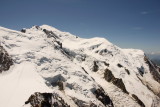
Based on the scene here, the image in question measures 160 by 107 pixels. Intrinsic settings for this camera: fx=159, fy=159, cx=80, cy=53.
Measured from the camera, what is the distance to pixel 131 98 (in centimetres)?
4897

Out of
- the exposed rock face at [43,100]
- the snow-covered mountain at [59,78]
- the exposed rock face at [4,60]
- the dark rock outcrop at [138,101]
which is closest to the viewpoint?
the exposed rock face at [43,100]


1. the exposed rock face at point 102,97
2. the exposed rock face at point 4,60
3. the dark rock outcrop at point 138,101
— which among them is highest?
the exposed rock face at point 4,60

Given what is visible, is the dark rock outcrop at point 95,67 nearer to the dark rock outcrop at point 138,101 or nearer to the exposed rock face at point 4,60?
the dark rock outcrop at point 138,101

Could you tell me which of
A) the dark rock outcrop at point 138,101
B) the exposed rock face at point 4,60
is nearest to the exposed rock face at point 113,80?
the dark rock outcrop at point 138,101

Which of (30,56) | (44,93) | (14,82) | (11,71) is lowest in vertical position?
(44,93)

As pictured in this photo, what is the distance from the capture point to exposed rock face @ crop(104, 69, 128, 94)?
51156 mm

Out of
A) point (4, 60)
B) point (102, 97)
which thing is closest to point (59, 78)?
point (102, 97)

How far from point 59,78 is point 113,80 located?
2194 cm

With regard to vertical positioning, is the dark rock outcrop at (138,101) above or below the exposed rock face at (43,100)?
below

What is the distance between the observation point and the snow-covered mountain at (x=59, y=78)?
26859 mm

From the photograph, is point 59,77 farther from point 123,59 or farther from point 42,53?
point 123,59

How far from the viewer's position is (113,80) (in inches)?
2078

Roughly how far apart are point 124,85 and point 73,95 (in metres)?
22.7

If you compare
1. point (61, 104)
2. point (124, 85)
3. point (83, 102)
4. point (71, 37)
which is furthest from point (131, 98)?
point (71, 37)
